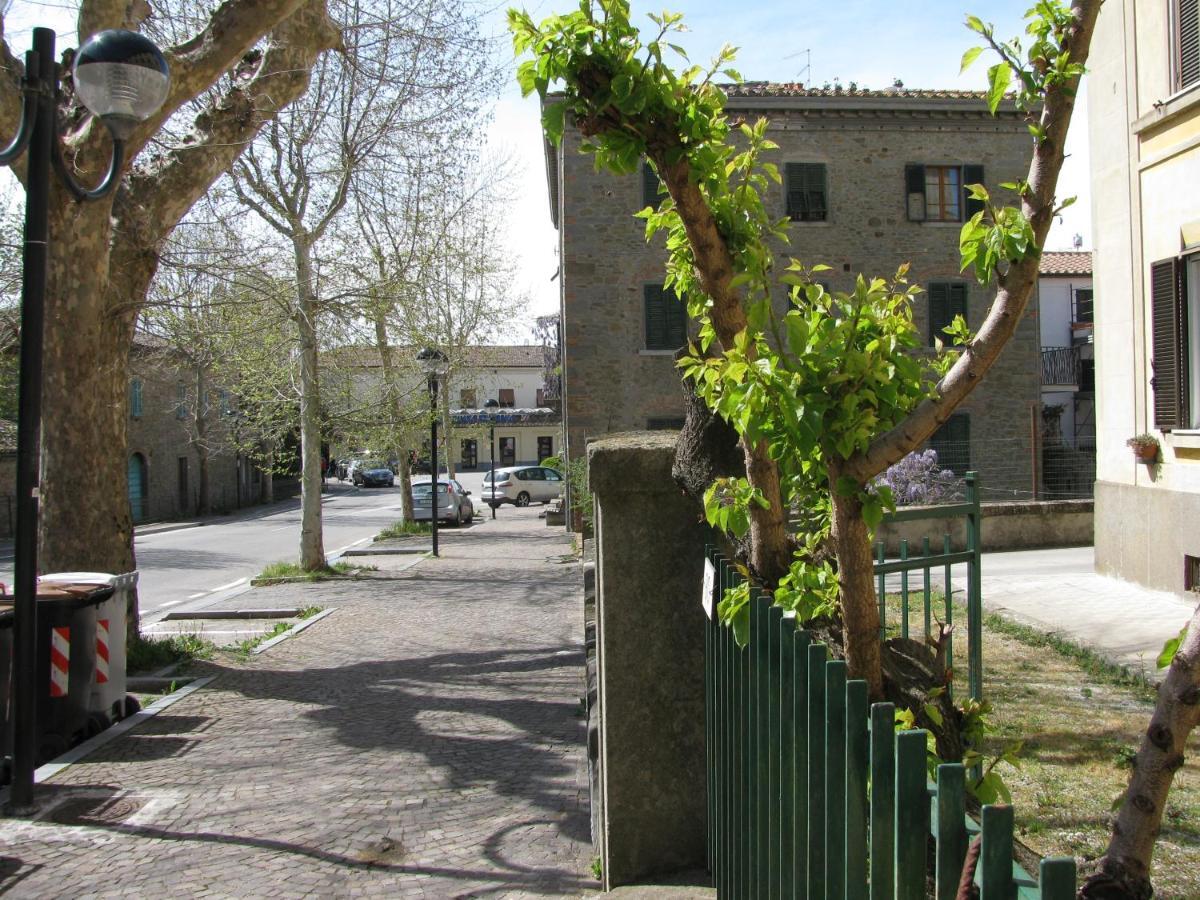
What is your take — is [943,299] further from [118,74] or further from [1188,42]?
[118,74]

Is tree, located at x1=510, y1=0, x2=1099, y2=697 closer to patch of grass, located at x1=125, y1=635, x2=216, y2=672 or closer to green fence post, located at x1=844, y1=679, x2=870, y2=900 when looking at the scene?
green fence post, located at x1=844, y1=679, x2=870, y2=900

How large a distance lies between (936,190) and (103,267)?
2180cm

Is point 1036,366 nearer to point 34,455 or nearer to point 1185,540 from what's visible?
point 1185,540

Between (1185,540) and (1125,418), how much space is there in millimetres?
1674

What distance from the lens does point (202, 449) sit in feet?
136

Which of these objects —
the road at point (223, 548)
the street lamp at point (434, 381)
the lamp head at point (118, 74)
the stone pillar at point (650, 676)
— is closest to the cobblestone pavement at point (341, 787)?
the stone pillar at point (650, 676)

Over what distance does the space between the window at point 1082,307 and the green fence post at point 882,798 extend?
35.8 m

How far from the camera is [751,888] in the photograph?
106 inches

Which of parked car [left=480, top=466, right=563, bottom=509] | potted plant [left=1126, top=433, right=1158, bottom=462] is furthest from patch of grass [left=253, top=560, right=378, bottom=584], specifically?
parked car [left=480, top=466, right=563, bottom=509]

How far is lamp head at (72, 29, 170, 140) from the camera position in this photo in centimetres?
571

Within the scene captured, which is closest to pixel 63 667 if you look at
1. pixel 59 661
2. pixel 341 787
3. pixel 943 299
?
pixel 59 661

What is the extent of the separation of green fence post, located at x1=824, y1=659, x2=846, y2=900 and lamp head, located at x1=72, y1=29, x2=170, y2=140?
216 inches

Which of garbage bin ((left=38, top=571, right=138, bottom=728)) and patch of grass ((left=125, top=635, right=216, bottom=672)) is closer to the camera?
garbage bin ((left=38, top=571, right=138, bottom=728))

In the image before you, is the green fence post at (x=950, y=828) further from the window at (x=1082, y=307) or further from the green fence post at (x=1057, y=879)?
the window at (x=1082, y=307)
